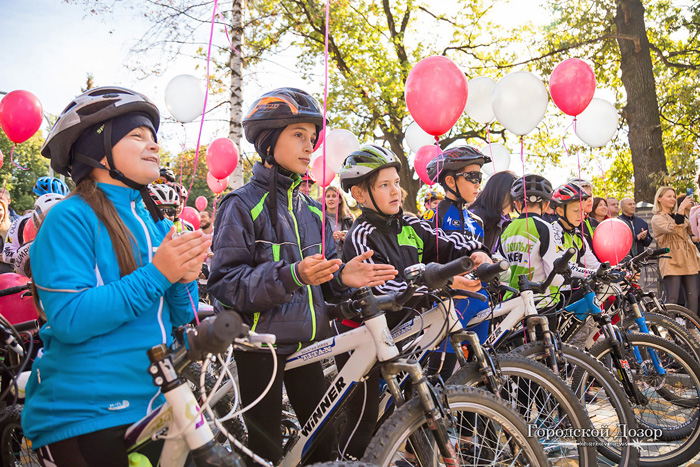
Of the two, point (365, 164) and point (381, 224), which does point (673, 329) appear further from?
point (365, 164)

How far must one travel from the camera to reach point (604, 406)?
3.28 m

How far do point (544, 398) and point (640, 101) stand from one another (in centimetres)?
1059

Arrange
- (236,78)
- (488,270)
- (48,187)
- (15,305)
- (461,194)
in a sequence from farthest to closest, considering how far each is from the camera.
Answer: (236,78), (48,187), (461,194), (15,305), (488,270)

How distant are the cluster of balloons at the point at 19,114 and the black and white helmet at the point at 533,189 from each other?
597 centimetres

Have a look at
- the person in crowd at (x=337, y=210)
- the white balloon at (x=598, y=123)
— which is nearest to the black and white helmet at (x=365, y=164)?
the person in crowd at (x=337, y=210)

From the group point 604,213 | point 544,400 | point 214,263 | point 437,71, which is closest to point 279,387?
point 214,263

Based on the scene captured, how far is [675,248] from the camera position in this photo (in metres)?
7.69

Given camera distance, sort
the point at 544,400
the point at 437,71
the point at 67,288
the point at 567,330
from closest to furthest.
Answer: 1. the point at 67,288
2. the point at 544,400
3. the point at 437,71
4. the point at 567,330

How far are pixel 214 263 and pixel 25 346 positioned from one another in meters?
1.79

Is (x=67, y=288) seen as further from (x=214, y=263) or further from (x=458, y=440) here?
(x=458, y=440)

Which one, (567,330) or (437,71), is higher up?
(437,71)

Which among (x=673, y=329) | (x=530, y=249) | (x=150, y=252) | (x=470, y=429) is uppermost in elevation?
(x=150, y=252)

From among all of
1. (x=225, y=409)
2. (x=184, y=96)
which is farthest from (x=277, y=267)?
(x=184, y=96)

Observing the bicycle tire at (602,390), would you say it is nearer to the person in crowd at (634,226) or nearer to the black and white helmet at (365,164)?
the black and white helmet at (365,164)
